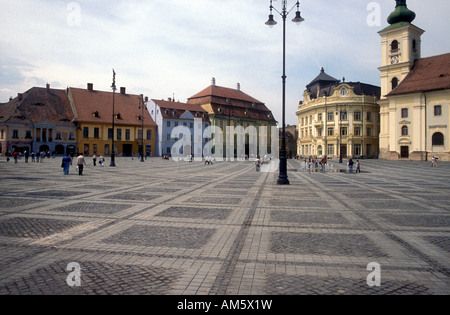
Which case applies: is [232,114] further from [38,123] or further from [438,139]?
[438,139]

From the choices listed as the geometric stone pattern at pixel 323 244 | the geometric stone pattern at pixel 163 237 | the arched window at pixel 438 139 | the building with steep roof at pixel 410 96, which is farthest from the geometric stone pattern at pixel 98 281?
the arched window at pixel 438 139

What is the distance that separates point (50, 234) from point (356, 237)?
22.8 ft

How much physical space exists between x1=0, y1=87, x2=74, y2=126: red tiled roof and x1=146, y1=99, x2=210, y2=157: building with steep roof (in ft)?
59.9

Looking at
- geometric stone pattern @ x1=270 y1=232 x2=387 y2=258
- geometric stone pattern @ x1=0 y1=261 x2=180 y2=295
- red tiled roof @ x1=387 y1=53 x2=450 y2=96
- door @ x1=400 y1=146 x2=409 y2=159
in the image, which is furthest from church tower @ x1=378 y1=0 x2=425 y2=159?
geometric stone pattern @ x1=0 y1=261 x2=180 y2=295

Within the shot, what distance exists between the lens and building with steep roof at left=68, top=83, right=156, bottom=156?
63.6 meters

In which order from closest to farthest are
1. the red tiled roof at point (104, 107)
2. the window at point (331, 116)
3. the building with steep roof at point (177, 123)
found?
the red tiled roof at point (104, 107), the building with steep roof at point (177, 123), the window at point (331, 116)

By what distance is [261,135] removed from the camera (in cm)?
8850

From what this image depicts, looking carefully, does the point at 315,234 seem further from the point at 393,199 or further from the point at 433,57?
the point at 433,57

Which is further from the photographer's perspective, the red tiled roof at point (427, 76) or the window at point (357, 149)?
the window at point (357, 149)

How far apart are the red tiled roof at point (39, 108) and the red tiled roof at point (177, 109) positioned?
19213mm

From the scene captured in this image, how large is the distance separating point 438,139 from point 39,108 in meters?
70.5

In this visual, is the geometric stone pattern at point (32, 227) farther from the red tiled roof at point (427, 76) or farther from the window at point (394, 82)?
the window at point (394, 82)

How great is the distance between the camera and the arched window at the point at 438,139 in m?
51.0

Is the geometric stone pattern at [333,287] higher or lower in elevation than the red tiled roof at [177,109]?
lower
